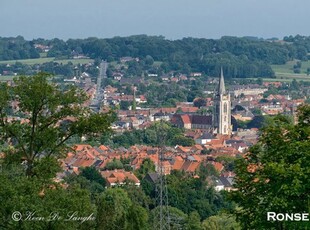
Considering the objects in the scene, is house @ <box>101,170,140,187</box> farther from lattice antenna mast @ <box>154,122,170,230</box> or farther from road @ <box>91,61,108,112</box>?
road @ <box>91,61,108,112</box>

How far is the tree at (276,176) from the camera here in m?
8.74

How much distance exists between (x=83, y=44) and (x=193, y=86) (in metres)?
47.1

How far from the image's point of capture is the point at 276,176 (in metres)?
8.88

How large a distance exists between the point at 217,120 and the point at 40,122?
5968 cm

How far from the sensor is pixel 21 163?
992cm

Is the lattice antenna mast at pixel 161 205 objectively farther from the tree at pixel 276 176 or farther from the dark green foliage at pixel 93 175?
the dark green foliage at pixel 93 175

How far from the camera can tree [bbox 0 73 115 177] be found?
969 cm

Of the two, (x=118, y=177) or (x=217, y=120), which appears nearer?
(x=118, y=177)

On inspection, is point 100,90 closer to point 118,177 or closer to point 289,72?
point 289,72

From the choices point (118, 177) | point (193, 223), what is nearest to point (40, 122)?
point (193, 223)

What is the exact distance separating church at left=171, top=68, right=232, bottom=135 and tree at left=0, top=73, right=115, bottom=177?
57775 mm

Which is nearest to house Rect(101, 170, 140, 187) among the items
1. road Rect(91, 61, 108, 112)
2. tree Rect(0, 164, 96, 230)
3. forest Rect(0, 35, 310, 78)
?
tree Rect(0, 164, 96, 230)

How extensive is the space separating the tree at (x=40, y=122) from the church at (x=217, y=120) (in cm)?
5778

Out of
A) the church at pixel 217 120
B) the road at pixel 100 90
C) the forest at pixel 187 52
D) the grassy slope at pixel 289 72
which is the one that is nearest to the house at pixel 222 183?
the road at pixel 100 90
